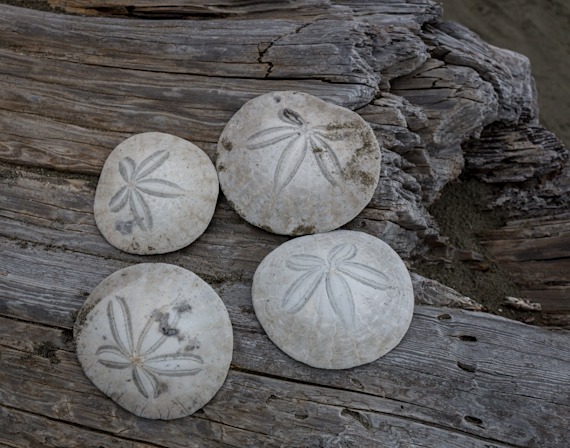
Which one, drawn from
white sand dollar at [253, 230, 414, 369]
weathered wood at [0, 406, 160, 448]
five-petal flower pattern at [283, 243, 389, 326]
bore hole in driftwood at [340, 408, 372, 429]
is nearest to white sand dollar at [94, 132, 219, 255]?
white sand dollar at [253, 230, 414, 369]

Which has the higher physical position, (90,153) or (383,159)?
(383,159)

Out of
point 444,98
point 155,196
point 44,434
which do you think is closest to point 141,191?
point 155,196

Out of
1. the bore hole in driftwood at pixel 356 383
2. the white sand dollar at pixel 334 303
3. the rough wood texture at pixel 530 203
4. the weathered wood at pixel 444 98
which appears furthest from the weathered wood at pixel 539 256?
the bore hole in driftwood at pixel 356 383

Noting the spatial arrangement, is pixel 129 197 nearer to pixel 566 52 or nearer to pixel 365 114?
pixel 365 114

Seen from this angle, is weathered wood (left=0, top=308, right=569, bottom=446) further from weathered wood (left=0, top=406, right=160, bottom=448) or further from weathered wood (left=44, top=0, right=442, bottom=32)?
weathered wood (left=44, top=0, right=442, bottom=32)

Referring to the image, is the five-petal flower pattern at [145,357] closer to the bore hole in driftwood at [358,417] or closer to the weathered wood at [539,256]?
the bore hole in driftwood at [358,417]

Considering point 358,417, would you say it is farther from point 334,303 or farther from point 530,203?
point 530,203

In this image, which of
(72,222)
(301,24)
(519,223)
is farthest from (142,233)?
(519,223)
